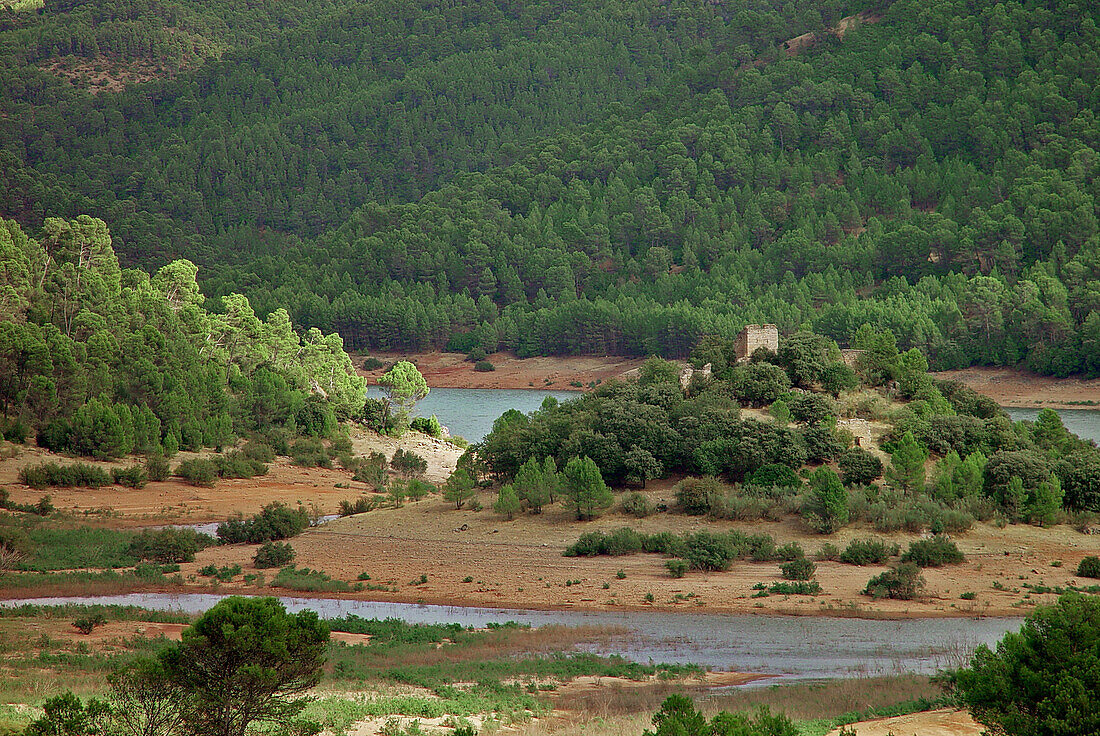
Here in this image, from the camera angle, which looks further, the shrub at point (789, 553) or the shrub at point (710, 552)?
the shrub at point (789, 553)

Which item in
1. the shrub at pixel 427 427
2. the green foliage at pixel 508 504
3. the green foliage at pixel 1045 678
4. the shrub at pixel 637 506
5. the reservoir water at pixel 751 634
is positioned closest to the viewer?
the green foliage at pixel 1045 678

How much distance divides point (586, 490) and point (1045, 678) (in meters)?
26.1

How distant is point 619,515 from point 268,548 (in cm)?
1294

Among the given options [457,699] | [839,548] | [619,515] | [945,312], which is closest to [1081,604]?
[457,699]

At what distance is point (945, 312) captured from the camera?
97.8m

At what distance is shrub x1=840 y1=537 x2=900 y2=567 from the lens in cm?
3409

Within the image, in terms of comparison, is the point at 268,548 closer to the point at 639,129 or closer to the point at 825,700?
the point at 825,700

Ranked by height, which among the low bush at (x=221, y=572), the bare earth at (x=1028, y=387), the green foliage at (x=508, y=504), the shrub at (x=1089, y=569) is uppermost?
the bare earth at (x=1028, y=387)

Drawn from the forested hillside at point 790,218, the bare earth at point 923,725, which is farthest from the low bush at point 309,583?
the forested hillside at point 790,218

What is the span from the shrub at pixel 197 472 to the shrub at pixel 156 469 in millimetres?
995

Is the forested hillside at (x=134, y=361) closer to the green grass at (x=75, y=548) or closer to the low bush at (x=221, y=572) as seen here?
the green grass at (x=75, y=548)

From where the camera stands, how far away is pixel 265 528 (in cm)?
4144

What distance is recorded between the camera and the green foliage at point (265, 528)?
4097 cm

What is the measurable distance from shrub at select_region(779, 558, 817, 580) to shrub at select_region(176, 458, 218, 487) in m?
31.6
